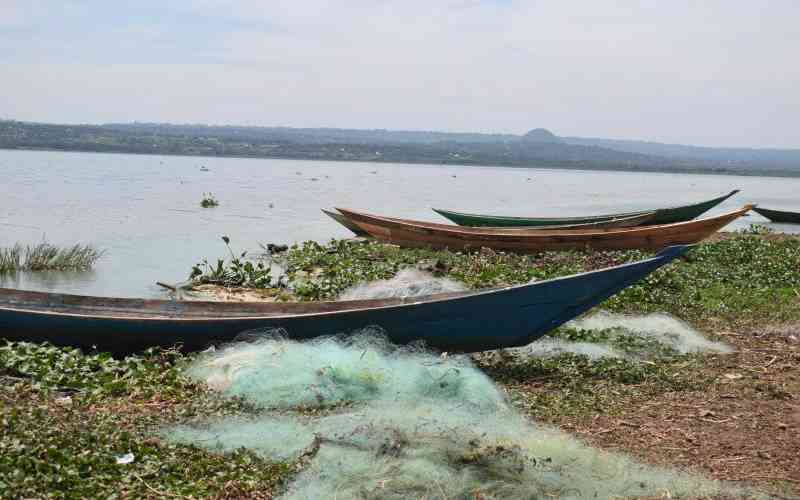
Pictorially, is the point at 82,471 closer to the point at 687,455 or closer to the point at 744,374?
the point at 687,455

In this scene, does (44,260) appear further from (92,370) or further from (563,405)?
(563,405)

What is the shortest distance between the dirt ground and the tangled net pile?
13.0 inches

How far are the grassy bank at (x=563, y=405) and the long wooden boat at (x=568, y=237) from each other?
4.62m

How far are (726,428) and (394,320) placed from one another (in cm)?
295

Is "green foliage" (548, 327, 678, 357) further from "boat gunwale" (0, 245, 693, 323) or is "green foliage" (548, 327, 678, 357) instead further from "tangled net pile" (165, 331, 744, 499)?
"tangled net pile" (165, 331, 744, 499)

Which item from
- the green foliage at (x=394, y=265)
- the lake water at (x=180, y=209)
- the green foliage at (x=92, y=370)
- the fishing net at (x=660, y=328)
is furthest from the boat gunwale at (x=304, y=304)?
the lake water at (x=180, y=209)

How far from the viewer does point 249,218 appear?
29.6 meters

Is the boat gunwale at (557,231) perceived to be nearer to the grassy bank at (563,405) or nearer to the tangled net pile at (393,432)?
the grassy bank at (563,405)

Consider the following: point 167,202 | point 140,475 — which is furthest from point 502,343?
point 167,202

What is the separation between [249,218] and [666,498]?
25.6 m

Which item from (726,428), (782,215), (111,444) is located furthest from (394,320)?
(782,215)

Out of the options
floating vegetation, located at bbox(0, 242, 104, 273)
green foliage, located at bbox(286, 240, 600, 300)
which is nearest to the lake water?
floating vegetation, located at bbox(0, 242, 104, 273)

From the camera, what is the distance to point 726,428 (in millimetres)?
6340

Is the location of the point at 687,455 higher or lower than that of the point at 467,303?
lower
